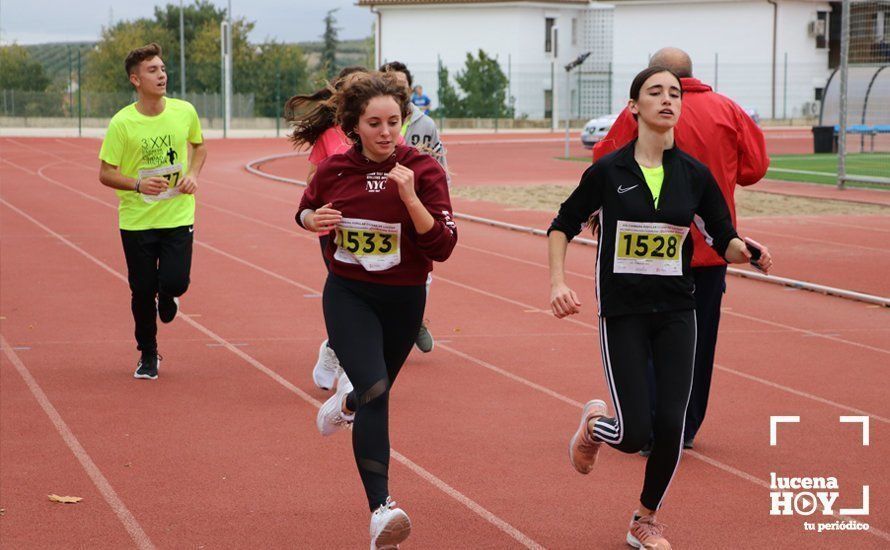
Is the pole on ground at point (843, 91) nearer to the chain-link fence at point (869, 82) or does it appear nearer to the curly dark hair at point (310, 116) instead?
the chain-link fence at point (869, 82)

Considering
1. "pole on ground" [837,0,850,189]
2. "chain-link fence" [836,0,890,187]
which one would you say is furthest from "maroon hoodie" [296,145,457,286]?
"chain-link fence" [836,0,890,187]

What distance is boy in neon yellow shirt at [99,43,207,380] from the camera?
831 cm

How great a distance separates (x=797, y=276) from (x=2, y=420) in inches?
339

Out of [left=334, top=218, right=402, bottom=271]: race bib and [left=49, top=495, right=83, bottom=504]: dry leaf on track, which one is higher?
[left=334, top=218, right=402, bottom=271]: race bib

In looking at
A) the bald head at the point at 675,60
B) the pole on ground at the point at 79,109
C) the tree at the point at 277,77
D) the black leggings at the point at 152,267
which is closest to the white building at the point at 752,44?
the tree at the point at 277,77

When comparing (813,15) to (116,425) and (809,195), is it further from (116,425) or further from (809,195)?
(116,425)

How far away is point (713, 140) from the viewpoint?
252 inches

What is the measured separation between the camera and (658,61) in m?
6.23

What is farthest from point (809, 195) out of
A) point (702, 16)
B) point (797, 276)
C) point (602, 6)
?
point (602, 6)

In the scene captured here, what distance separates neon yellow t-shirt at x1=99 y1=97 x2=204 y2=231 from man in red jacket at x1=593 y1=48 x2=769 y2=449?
3.28 meters

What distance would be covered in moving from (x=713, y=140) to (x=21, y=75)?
65.8m

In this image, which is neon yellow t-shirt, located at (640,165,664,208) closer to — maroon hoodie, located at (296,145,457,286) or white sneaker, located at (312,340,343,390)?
maroon hoodie, located at (296,145,457,286)

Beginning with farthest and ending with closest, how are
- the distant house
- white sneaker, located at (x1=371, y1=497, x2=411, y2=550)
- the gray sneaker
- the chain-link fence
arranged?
the distant house, the chain-link fence, the gray sneaker, white sneaker, located at (x1=371, y1=497, x2=411, y2=550)

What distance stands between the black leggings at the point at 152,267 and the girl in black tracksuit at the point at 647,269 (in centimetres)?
385
